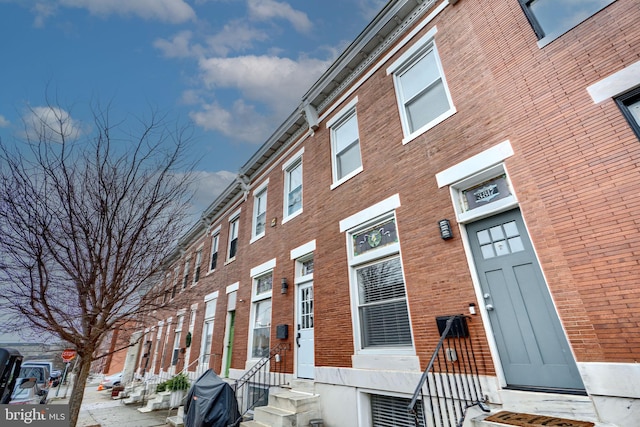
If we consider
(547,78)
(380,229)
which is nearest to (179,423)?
(380,229)

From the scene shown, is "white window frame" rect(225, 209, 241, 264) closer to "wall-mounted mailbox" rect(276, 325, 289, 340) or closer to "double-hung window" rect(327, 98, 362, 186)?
"wall-mounted mailbox" rect(276, 325, 289, 340)

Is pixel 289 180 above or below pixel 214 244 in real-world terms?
above

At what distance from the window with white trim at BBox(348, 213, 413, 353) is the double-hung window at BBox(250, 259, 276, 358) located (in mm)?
3585

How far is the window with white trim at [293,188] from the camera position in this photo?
9109mm

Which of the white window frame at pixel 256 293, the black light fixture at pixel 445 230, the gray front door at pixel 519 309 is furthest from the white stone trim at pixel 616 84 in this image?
the white window frame at pixel 256 293

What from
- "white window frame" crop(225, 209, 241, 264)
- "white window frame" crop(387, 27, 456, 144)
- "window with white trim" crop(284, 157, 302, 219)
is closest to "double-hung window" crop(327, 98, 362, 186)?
"white window frame" crop(387, 27, 456, 144)

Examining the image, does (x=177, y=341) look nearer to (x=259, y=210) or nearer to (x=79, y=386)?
(x=259, y=210)

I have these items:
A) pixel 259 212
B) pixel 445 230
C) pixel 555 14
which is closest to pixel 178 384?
pixel 259 212

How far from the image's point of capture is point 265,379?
25.7 feet

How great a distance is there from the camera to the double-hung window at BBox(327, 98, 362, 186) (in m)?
7.31

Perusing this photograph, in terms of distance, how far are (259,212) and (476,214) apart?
8258 mm

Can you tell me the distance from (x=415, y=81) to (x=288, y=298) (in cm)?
610

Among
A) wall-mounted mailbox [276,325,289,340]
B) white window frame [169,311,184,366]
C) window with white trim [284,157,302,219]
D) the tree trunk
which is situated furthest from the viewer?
white window frame [169,311,184,366]

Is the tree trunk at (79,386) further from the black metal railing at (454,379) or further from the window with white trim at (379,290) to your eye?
the black metal railing at (454,379)
